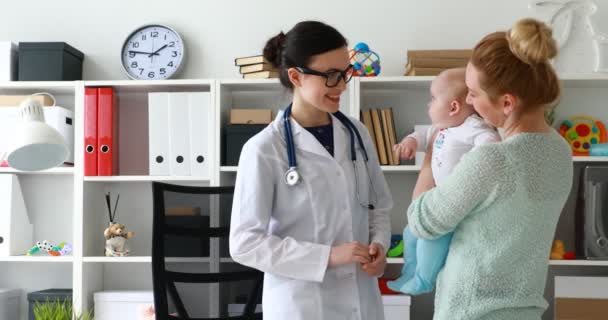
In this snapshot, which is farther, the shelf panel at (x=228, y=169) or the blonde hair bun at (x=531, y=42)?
the shelf panel at (x=228, y=169)

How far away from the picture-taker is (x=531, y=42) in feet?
3.93

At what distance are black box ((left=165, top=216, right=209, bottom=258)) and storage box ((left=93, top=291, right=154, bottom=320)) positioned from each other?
1.27m

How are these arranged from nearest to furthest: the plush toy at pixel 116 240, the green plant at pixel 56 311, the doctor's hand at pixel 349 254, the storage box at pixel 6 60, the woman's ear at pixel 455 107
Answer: the doctor's hand at pixel 349 254
the woman's ear at pixel 455 107
the green plant at pixel 56 311
the plush toy at pixel 116 240
the storage box at pixel 6 60

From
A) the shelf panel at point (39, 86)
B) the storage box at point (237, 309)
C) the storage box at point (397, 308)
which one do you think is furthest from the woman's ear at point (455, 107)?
the shelf panel at point (39, 86)

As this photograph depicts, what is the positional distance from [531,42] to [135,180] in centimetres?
273

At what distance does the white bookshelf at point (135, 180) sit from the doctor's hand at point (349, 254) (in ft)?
5.97

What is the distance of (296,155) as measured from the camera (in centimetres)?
169

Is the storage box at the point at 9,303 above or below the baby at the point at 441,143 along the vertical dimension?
below

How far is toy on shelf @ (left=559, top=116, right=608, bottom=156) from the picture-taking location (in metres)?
3.53

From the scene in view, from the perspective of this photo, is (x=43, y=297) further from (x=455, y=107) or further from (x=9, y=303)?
(x=455, y=107)

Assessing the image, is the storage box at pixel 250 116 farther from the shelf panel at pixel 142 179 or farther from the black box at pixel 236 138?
the shelf panel at pixel 142 179

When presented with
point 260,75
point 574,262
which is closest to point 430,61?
point 260,75

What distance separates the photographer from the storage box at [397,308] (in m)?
3.33

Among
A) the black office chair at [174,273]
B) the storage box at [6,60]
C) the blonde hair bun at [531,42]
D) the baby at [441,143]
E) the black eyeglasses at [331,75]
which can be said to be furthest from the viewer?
the storage box at [6,60]
